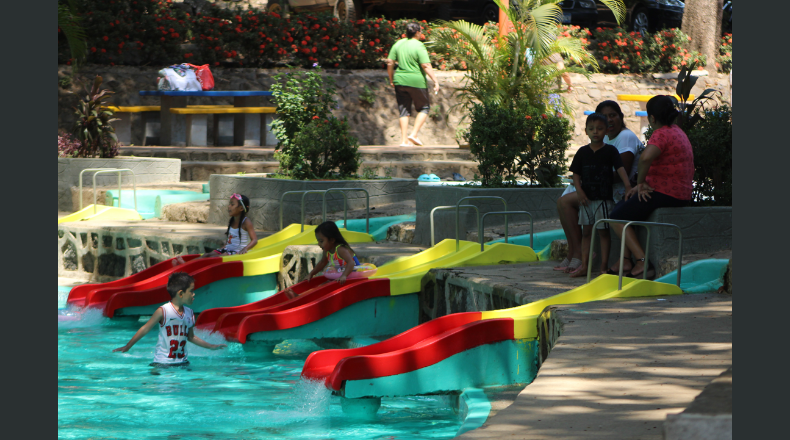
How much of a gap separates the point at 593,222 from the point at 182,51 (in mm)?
14612

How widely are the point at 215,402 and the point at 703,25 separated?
19.2 m

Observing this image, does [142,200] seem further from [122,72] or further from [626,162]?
[626,162]

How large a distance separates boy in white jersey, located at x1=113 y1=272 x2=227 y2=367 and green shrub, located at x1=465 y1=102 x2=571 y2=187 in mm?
4056

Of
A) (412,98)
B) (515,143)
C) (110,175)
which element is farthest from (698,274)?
(110,175)

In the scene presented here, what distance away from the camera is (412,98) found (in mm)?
15922

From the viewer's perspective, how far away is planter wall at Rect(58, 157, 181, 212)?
15461 millimetres

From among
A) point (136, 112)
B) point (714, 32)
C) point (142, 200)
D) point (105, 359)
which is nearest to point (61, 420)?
point (105, 359)

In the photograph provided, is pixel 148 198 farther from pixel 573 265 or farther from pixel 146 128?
pixel 573 265

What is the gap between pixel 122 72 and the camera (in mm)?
19438

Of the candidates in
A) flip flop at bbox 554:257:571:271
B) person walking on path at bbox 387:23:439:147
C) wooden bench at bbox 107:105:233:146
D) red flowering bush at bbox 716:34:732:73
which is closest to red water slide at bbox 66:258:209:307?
flip flop at bbox 554:257:571:271

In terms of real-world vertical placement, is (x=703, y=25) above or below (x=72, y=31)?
above

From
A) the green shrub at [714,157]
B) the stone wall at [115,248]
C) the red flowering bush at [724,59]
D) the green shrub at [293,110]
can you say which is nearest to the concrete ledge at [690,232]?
the green shrub at [714,157]

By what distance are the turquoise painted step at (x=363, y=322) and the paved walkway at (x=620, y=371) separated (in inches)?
107

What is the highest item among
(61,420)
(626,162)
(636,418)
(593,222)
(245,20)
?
(245,20)
